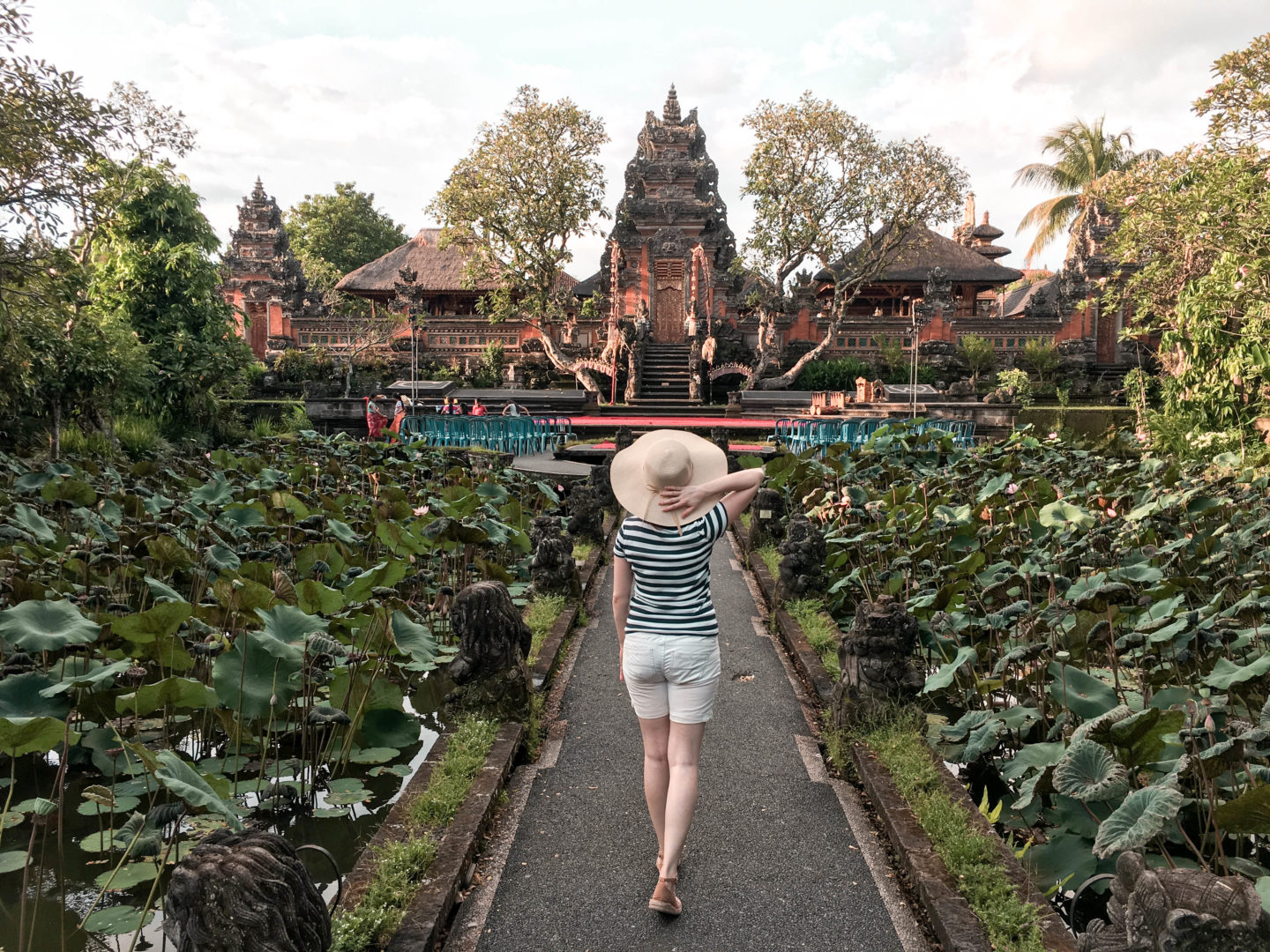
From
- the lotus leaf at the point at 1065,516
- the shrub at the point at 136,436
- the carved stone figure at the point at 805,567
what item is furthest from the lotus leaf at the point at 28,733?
the shrub at the point at 136,436

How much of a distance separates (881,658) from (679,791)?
163 centimetres

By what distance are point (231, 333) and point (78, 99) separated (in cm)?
808

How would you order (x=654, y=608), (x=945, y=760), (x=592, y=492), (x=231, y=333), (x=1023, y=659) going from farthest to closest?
(x=231, y=333)
(x=592, y=492)
(x=945, y=760)
(x=1023, y=659)
(x=654, y=608)

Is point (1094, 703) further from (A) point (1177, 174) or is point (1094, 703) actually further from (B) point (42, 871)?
(A) point (1177, 174)

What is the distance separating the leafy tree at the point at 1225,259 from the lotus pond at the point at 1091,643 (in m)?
2.32

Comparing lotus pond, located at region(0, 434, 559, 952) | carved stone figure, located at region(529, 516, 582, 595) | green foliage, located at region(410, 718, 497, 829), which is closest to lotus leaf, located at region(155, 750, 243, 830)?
lotus pond, located at region(0, 434, 559, 952)

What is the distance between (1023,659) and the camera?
379 centimetres

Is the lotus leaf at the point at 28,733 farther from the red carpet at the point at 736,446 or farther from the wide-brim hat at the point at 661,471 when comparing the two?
the red carpet at the point at 736,446

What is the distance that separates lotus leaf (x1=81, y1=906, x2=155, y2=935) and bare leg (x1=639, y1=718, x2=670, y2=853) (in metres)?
1.56

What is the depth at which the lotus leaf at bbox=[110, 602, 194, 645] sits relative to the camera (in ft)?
12.0

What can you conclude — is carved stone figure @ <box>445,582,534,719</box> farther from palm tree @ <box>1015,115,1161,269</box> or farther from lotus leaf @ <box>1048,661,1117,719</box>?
palm tree @ <box>1015,115,1161,269</box>

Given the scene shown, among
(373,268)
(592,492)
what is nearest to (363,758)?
(592,492)

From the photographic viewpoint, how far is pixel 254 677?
3.55 metres

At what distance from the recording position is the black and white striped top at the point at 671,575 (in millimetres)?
2875
